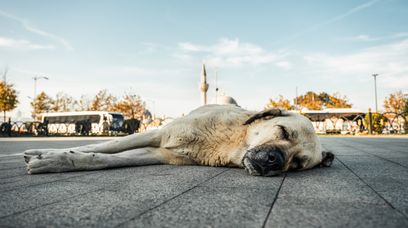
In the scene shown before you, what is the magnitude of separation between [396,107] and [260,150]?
56149 millimetres

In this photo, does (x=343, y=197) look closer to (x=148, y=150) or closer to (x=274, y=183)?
(x=274, y=183)

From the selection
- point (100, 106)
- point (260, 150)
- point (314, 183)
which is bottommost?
point (314, 183)

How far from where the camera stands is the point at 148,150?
4277 millimetres

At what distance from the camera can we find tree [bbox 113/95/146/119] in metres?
62.2

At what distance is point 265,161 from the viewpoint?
3.11 meters

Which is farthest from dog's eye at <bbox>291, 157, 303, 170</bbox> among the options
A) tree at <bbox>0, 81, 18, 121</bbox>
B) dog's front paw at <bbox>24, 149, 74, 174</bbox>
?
tree at <bbox>0, 81, 18, 121</bbox>

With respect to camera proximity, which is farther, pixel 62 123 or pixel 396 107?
pixel 396 107

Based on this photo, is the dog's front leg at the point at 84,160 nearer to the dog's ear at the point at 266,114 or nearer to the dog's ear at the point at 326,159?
the dog's ear at the point at 266,114

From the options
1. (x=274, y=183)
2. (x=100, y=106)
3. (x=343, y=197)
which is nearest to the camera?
(x=343, y=197)

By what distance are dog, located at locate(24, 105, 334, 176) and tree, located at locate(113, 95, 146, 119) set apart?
58940 millimetres

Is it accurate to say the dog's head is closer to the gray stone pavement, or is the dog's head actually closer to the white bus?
the gray stone pavement

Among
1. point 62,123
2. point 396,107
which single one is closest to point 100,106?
point 62,123

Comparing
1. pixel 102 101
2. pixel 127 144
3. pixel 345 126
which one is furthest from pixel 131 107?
pixel 127 144

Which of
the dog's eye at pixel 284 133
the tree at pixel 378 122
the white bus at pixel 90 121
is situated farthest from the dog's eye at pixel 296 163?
the white bus at pixel 90 121
